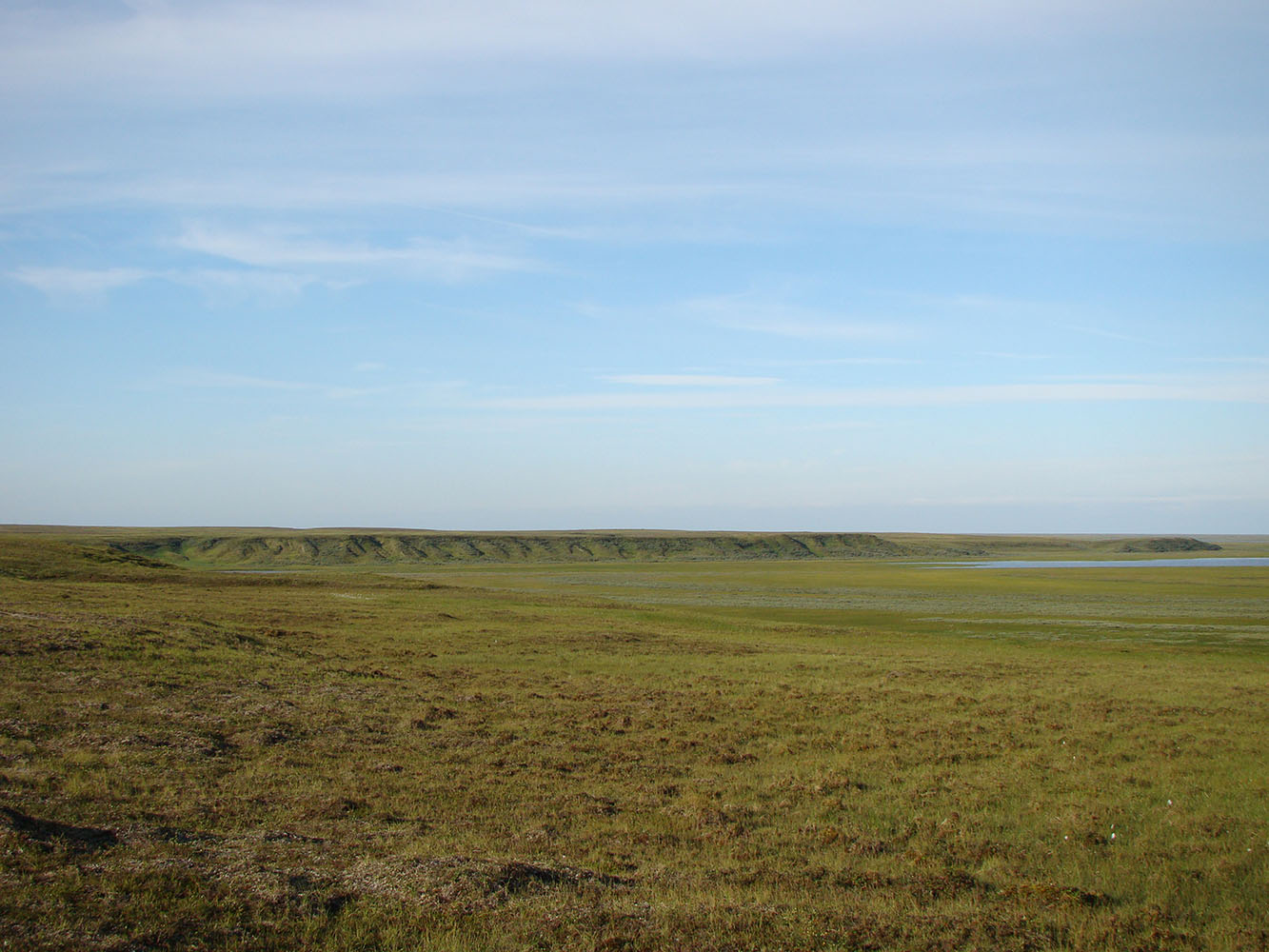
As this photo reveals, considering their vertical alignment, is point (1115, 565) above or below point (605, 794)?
below

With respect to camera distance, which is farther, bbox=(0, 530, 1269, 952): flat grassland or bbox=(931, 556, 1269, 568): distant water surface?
bbox=(931, 556, 1269, 568): distant water surface

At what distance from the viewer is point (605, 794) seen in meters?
16.2

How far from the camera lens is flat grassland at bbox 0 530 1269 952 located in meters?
9.86

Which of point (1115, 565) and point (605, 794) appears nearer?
point (605, 794)

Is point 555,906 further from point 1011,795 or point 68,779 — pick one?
point 1011,795

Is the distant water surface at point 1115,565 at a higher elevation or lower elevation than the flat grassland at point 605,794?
Answer: lower

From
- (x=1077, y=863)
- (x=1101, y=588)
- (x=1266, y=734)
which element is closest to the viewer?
(x=1077, y=863)

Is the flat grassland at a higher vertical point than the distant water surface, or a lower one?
higher

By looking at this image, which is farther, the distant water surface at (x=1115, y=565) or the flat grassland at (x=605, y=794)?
the distant water surface at (x=1115, y=565)

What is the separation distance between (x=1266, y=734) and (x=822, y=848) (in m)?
15.5

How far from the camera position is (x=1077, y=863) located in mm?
12773

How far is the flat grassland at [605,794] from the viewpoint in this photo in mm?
9859

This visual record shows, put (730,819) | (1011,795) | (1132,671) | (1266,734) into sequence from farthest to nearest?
(1132,671)
(1266,734)
(1011,795)
(730,819)

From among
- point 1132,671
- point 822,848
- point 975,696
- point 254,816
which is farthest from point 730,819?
point 1132,671
